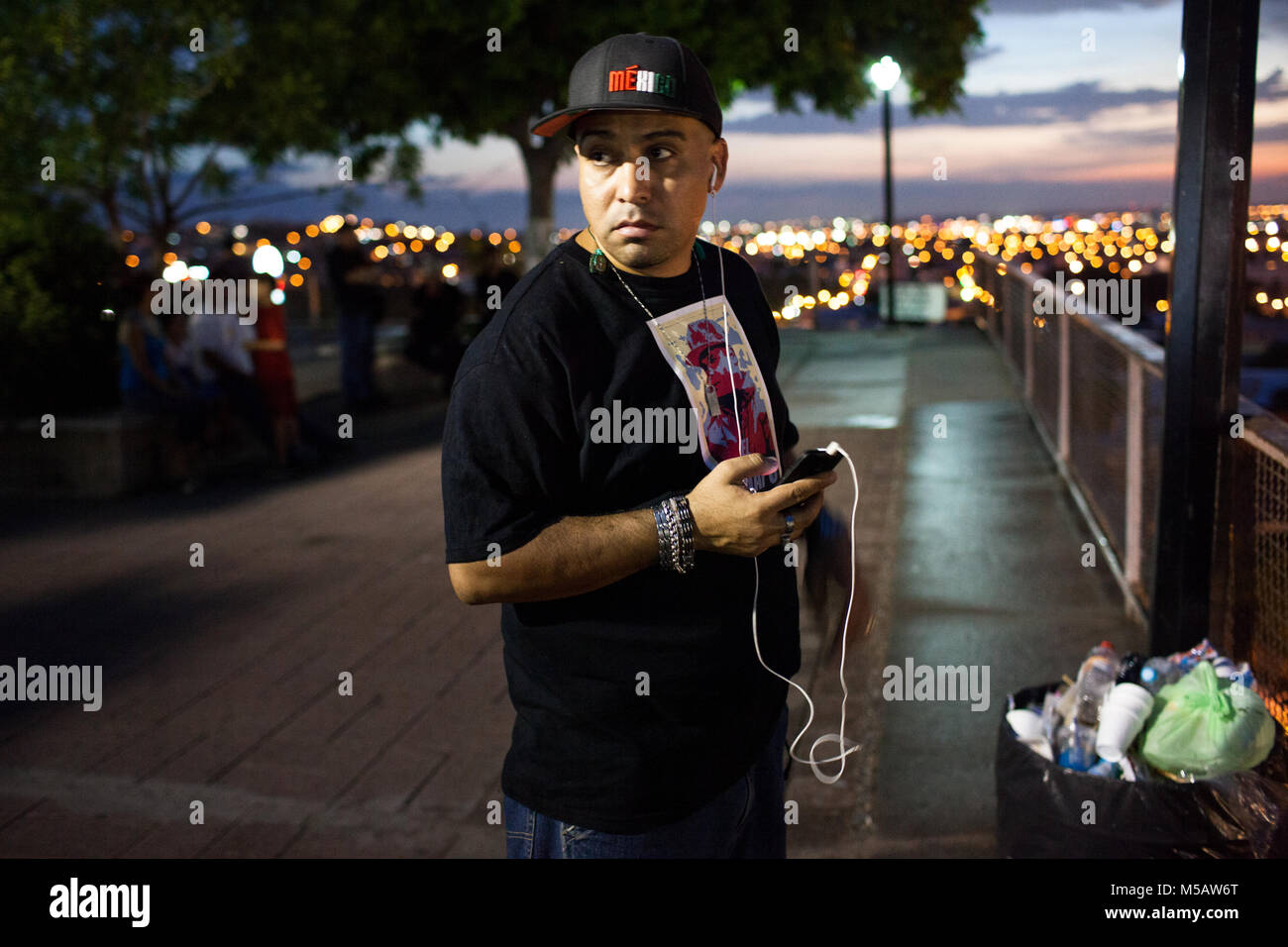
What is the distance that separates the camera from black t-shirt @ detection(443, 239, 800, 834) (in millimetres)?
1760

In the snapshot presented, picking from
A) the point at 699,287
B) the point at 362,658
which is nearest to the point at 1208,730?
the point at 699,287

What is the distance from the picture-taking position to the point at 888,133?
66.0ft

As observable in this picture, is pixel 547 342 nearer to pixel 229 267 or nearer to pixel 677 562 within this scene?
pixel 677 562

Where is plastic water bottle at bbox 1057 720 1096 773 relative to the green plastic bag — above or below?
below

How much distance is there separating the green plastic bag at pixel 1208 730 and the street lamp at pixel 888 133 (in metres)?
16.0

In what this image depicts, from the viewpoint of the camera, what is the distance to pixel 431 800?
12.9ft

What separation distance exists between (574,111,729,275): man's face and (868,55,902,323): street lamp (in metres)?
16.6

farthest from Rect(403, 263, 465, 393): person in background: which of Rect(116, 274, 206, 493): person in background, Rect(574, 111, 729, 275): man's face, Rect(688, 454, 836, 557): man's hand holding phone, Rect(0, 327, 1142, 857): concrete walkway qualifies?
Rect(688, 454, 836, 557): man's hand holding phone
